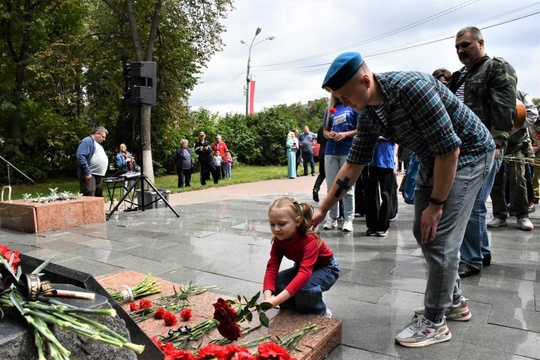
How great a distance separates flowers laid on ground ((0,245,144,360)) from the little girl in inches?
45.6

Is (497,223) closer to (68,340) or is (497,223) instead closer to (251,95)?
(68,340)

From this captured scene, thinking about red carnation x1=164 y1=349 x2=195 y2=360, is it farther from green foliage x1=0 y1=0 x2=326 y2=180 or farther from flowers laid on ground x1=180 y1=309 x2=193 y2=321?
green foliage x1=0 y1=0 x2=326 y2=180

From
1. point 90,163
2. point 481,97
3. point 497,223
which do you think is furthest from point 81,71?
point 481,97

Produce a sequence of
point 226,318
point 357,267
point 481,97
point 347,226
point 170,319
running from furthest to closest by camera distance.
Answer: point 347,226
point 357,267
point 481,97
point 170,319
point 226,318

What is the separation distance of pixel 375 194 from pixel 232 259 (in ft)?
6.31

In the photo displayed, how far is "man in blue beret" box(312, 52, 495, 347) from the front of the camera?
2027 mm

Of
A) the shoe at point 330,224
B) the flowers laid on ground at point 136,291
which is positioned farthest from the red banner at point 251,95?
the flowers laid on ground at point 136,291

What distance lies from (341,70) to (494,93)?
2.17 meters

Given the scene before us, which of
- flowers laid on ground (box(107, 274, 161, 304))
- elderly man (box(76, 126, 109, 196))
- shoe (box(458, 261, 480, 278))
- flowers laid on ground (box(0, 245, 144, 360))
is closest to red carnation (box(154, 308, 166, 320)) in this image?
flowers laid on ground (box(107, 274, 161, 304))

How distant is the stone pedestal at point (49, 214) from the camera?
237 inches

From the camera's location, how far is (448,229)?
7.54 feet

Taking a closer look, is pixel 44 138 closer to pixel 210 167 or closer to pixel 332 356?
pixel 210 167

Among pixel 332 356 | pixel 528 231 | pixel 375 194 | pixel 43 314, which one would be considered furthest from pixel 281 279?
pixel 528 231

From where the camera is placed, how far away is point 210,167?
1484cm
